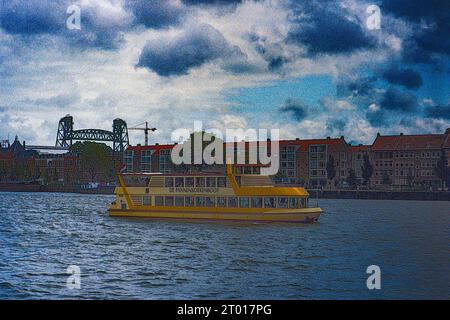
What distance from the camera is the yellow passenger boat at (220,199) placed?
47719 millimetres

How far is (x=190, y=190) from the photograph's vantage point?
50.6 m

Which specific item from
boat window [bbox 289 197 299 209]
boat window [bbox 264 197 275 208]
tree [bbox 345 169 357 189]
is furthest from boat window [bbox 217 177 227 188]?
tree [bbox 345 169 357 189]

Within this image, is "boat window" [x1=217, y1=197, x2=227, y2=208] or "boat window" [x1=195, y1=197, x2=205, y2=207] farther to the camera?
"boat window" [x1=195, y1=197, x2=205, y2=207]

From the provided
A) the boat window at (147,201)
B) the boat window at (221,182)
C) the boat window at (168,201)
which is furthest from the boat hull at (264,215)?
the boat window at (147,201)

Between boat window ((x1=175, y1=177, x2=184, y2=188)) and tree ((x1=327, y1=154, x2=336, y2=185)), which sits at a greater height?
tree ((x1=327, y1=154, x2=336, y2=185))

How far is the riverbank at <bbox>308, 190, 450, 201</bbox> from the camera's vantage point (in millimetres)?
107275

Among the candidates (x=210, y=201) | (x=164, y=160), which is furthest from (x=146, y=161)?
(x=210, y=201)

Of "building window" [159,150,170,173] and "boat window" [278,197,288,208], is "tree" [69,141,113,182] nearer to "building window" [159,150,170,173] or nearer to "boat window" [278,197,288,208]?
"building window" [159,150,170,173]

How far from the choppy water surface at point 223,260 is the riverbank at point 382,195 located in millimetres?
60354

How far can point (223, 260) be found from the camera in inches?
1185

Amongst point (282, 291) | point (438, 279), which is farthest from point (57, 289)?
point (438, 279)

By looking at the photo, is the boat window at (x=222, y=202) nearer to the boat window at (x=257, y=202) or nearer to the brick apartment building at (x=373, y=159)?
the boat window at (x=257, y=202)

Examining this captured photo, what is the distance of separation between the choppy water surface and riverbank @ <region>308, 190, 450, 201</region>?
6035cm
